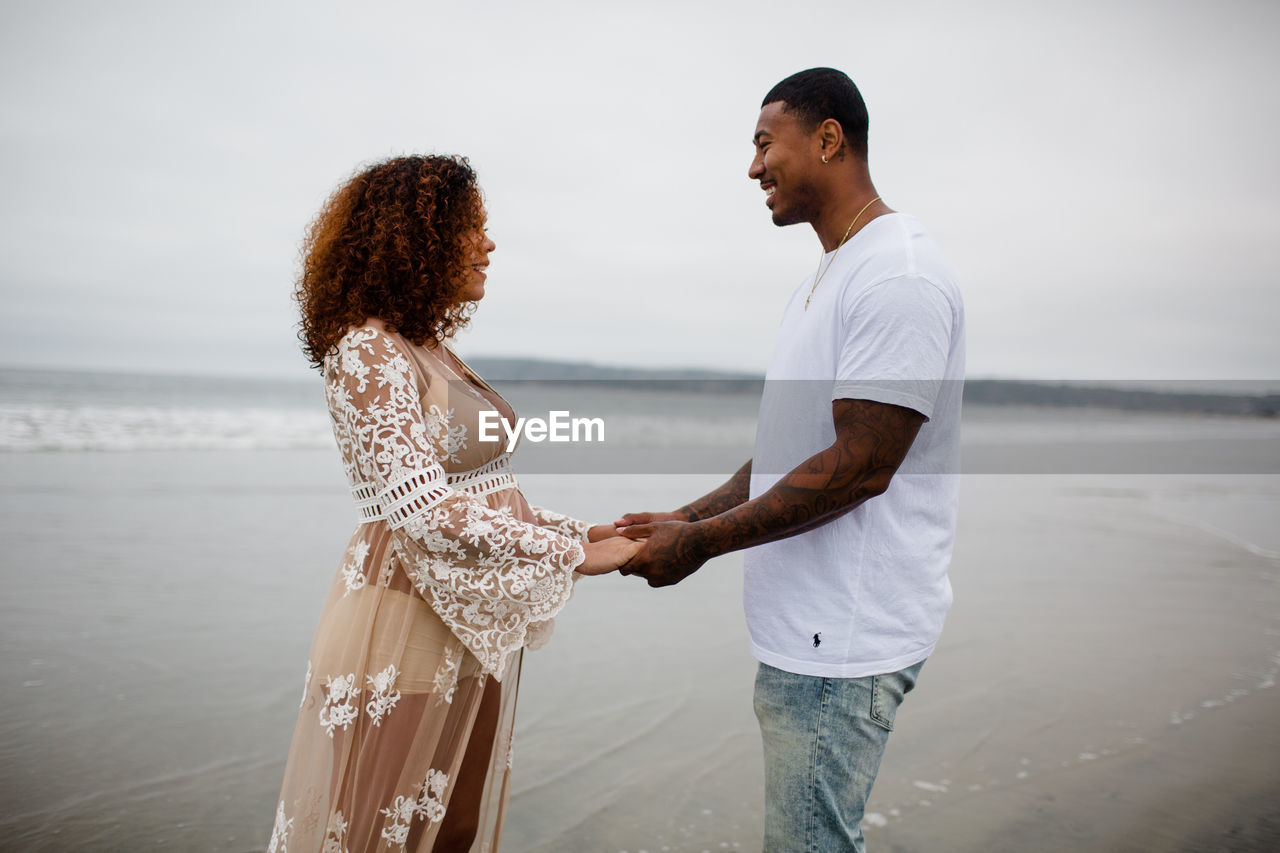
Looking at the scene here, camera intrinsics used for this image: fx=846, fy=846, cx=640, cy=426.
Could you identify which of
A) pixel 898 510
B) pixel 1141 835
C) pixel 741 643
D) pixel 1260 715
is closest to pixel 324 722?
pixel 898 510

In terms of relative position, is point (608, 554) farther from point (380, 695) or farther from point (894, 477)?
point (894, 477)

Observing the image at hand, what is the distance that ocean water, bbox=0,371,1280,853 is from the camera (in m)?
3.34

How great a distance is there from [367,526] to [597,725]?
7.85 ft

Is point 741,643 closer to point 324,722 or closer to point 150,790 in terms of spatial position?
point 150,790

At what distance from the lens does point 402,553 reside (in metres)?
1.98

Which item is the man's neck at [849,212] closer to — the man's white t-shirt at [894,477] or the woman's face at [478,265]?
the man's white t-shirt at [894,477]

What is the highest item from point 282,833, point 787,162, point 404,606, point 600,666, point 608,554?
point 787,162

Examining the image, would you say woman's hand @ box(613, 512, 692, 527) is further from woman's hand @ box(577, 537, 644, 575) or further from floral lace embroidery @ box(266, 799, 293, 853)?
floral lace embroidery @ box(266, 799, 293, 853)

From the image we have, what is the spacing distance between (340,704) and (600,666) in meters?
2.93

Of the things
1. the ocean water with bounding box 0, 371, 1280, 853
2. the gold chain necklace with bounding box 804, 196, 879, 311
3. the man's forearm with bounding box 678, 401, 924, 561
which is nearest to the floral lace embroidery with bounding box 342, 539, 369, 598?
the man's forearm with bounding box 678, 401, 924, 561

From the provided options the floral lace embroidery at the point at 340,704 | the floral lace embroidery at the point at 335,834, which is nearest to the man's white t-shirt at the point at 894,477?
the floral lace embroidery at the point at 340,704

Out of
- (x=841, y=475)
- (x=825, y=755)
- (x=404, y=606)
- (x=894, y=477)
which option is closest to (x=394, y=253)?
(x=404, y=606)

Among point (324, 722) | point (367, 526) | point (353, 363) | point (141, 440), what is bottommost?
point (141, 440)

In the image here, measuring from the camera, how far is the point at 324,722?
201 cm
